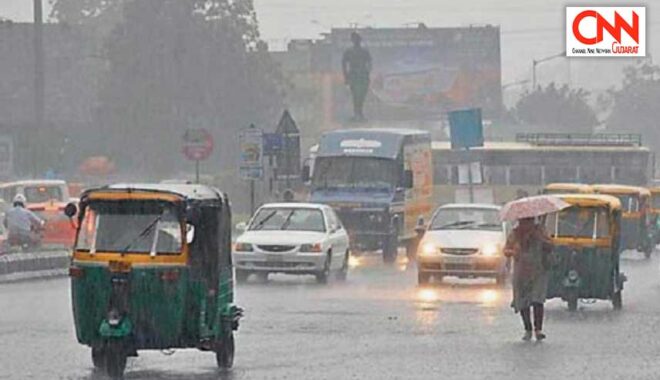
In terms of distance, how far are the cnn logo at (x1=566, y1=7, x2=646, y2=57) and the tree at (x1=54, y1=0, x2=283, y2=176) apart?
17118 millimetres

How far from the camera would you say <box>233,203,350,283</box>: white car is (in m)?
35.2

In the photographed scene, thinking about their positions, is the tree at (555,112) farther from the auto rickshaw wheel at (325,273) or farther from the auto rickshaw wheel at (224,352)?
the auto rickshaw wheel at (224,352)

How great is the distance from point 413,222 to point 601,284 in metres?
21.4


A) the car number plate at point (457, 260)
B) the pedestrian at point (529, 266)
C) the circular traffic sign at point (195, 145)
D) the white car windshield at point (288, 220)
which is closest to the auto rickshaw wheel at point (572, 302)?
the pedestrian at point (529, 266)

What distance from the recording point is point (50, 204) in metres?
48.3

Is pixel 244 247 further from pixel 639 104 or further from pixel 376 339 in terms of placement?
pixel 639 104

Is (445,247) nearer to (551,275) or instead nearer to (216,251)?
(551,275)

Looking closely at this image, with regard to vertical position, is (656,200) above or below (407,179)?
below

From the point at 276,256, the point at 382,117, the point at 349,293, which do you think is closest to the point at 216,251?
the point at 349,293

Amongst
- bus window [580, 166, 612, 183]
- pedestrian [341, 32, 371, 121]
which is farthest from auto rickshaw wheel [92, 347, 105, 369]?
pedestrian [341, 32, 371, 121]

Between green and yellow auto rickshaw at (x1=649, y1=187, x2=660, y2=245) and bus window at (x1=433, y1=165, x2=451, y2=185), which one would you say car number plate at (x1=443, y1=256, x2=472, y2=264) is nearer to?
green and yellow auto rickshaw at (x1=649, y1=187, x2=660, y2=245)

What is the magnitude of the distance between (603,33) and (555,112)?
2032 inches

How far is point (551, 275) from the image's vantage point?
28.8 m

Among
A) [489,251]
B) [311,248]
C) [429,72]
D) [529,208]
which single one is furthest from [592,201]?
[429,72]
